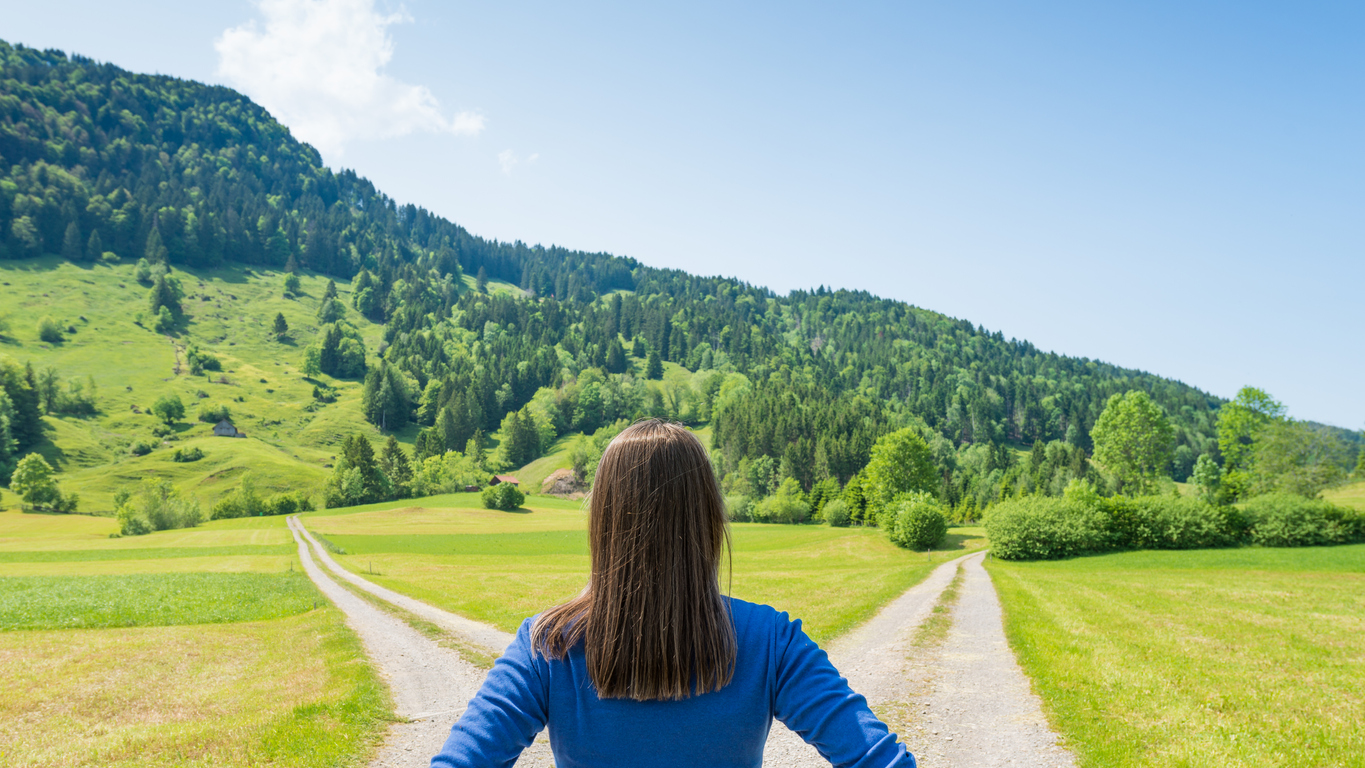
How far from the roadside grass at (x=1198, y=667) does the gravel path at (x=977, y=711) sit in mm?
460

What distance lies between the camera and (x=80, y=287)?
636ft

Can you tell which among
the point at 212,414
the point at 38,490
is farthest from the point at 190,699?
the point at 212,414

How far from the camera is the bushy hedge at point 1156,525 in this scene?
4828 cm

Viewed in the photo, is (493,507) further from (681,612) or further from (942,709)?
(681,612)

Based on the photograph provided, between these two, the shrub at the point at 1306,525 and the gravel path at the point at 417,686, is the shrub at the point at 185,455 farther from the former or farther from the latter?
the shrub at the point at 1306,525

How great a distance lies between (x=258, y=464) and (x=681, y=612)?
144941 millimetres

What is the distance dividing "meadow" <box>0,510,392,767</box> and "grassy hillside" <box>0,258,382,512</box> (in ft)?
306

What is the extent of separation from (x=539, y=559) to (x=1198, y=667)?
45619 millimetres

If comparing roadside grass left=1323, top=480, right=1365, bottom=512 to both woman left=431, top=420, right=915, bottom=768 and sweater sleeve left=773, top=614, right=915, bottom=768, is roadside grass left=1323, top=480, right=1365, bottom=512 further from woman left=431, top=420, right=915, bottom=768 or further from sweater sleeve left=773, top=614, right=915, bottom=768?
woman left=431, top=420, right=915, bottom=768

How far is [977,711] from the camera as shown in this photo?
1224 cm

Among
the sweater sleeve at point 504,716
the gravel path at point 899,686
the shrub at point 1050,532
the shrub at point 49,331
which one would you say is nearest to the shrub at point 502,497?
the shrub at point 1050,532

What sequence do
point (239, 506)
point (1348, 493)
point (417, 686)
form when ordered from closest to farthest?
point (417, 686), point (1348, 493), point (239, 506)

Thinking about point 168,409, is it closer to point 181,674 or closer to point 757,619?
point 181,674

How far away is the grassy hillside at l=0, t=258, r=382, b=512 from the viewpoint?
11738 centimetres
